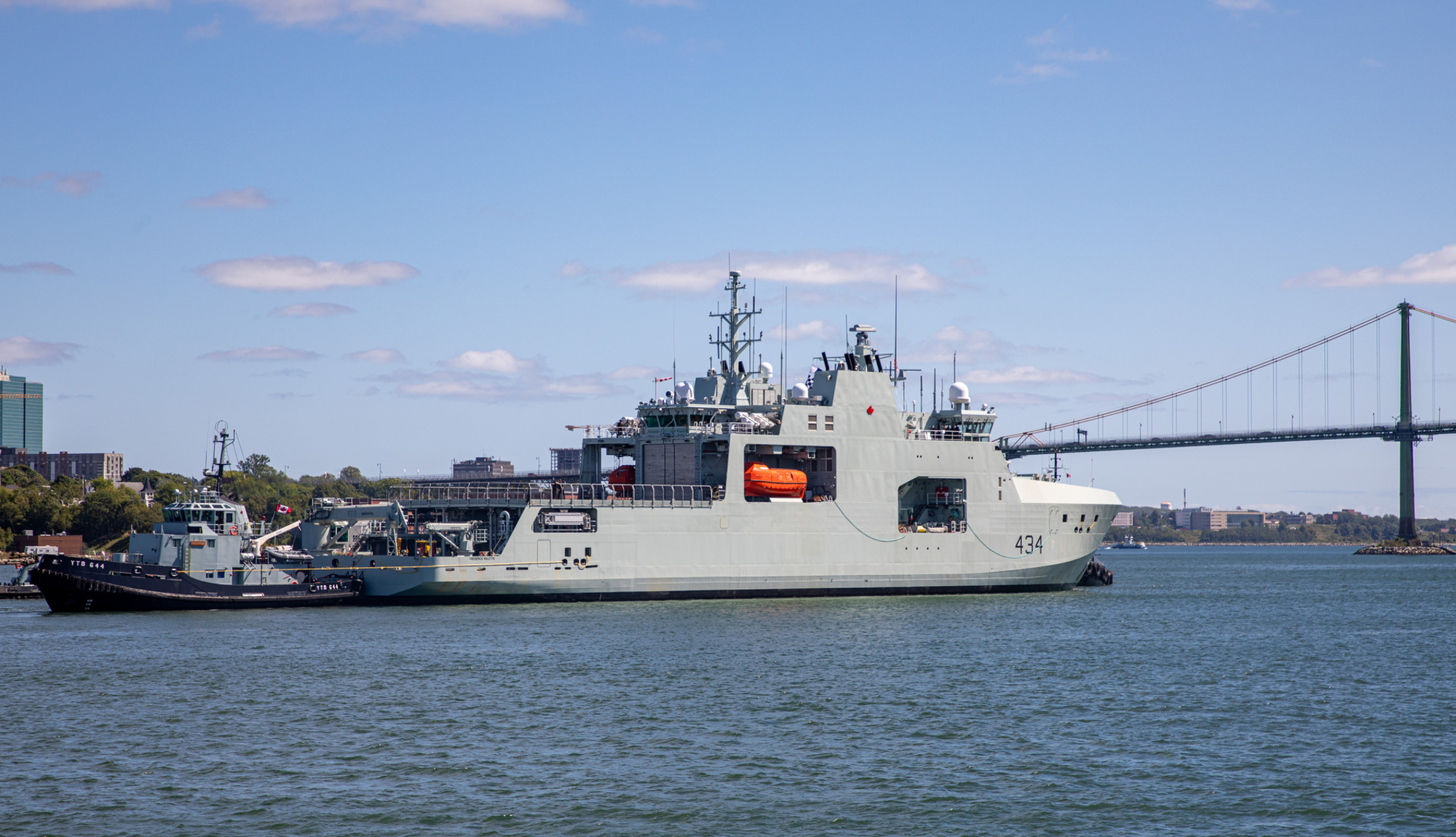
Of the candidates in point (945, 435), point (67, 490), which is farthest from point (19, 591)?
point (67, 490)

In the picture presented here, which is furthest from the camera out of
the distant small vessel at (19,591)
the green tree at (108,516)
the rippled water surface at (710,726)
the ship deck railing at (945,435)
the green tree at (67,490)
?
the green tree at (67,490)

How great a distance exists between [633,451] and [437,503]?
8136 millimetres

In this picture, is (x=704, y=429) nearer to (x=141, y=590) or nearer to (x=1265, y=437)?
(x=141, y=590)

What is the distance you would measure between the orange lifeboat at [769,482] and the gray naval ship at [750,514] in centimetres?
5

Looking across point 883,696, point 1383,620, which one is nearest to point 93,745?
point 883,696

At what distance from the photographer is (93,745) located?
19250 millimetres

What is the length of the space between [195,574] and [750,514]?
1646 cm

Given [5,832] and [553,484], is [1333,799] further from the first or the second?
[553,484]

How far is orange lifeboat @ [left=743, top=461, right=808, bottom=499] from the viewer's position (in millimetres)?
40844

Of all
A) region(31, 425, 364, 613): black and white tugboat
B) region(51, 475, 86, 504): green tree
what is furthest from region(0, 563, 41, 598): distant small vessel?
region(51, 475, 86, 504): green tree

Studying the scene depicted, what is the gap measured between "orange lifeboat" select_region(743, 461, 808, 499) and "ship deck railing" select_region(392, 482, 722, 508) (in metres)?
0.97

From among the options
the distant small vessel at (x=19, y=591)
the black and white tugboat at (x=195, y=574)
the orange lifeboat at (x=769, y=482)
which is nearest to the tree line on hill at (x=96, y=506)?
the distant small vessel at (x=19, y=591)

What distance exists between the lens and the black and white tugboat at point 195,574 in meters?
36.5

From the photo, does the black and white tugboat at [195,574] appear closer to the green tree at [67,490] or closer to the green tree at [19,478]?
the green tree at [67,490]
